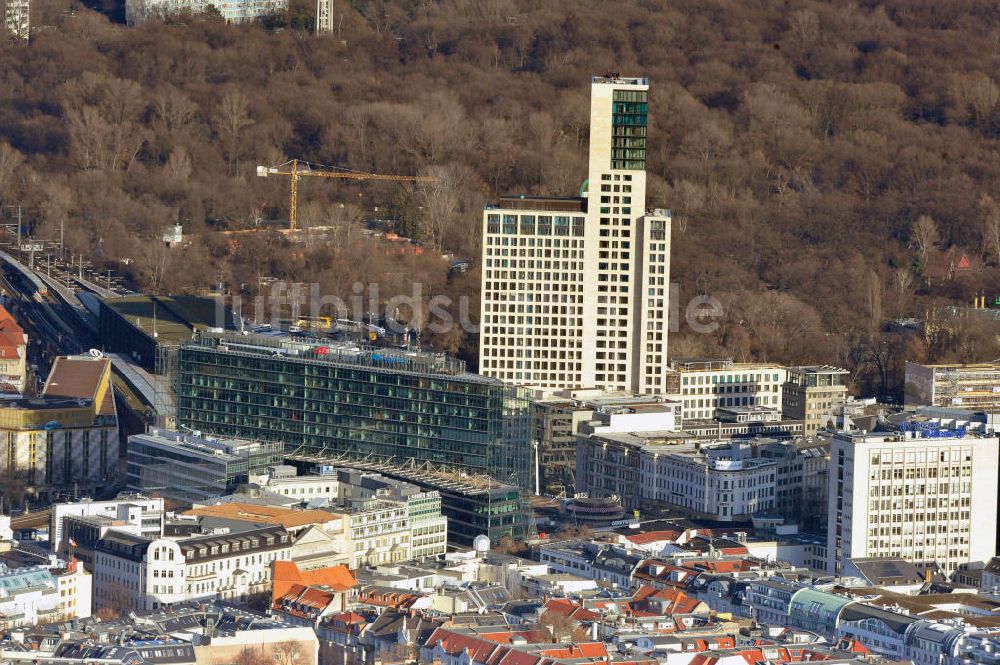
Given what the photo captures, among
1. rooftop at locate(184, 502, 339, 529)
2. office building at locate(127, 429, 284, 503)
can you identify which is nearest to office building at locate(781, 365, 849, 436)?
office building at locate(127, 429, 284, 503)

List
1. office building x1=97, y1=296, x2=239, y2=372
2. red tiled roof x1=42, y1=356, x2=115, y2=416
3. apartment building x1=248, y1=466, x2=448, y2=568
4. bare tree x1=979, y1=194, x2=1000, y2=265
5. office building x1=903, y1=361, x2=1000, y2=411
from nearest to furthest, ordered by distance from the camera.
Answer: apartment building x1=248, y1=466, x2=448, y2=568
red tiled roof x1=42, y1=356, x2=115, y2=416
office building x1=903, y1=361, x2=1000, y2=411
office building x1=97, y1=296, x2=239, y2=372
bare tree x1=979, y1=194, x2=1000, y2=265

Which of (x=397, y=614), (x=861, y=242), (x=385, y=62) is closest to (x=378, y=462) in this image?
(x=397, y=614)

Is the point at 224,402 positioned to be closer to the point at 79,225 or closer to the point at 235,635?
the point at 235,635

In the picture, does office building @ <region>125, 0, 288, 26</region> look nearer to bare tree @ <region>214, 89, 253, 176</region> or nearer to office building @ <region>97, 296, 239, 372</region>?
bare tree @ <region>214, 89, 253, 176</region>

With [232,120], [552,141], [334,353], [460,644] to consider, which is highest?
[232,120]

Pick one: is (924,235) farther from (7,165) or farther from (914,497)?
(914,497)

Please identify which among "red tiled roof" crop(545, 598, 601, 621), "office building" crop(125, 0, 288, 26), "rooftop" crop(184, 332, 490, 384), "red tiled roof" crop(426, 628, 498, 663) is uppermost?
"office building" crop(125, 0, 288, 26)

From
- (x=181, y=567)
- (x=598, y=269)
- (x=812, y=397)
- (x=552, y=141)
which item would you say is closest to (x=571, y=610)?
(x=181, y=567)
